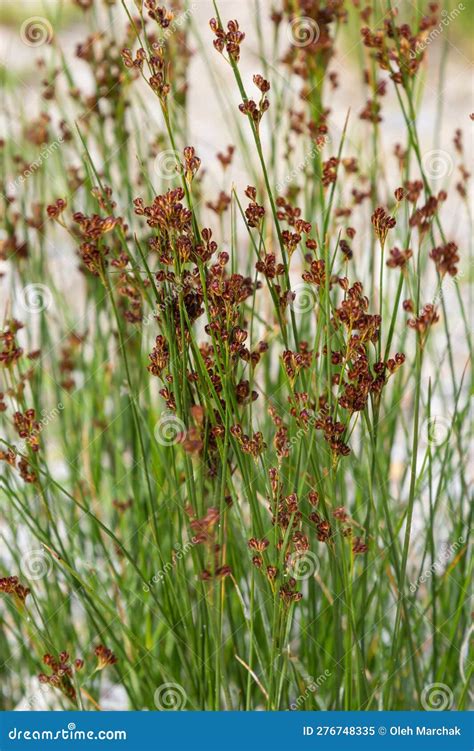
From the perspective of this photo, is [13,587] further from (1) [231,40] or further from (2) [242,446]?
(1) [231,40]

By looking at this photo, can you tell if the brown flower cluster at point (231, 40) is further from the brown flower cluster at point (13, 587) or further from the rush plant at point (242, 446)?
the brown flower cluster at point (13, 587)

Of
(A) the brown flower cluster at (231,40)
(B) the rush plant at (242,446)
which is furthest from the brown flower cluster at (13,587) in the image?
(A) the brown flower cluster at (231,40)

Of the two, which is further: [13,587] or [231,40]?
[13,587]

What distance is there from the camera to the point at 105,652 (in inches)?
49.4

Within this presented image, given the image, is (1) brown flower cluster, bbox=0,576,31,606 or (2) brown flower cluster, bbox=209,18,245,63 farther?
(1) brown flower cluster, bbox=0,576,31,606

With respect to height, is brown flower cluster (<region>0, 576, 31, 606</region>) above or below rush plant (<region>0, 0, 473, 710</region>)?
below

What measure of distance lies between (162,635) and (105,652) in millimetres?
485

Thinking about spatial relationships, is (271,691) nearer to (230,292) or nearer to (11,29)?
(230,292)

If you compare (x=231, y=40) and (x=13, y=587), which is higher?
(x=231, y=40)

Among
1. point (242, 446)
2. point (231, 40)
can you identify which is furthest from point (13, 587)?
point (231, 40)

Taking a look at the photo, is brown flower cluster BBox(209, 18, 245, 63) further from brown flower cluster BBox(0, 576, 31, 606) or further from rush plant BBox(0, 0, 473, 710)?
brown flower cluster BBox(0, 576, 31, 606)

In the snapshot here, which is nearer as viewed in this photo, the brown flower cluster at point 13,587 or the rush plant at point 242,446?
the rush plant at point 242,446

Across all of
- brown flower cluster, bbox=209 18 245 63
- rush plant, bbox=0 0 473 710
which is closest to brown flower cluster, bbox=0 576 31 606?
rush plant, bbox=0 0 473 710

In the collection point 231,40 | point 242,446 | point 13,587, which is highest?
point 231,40
